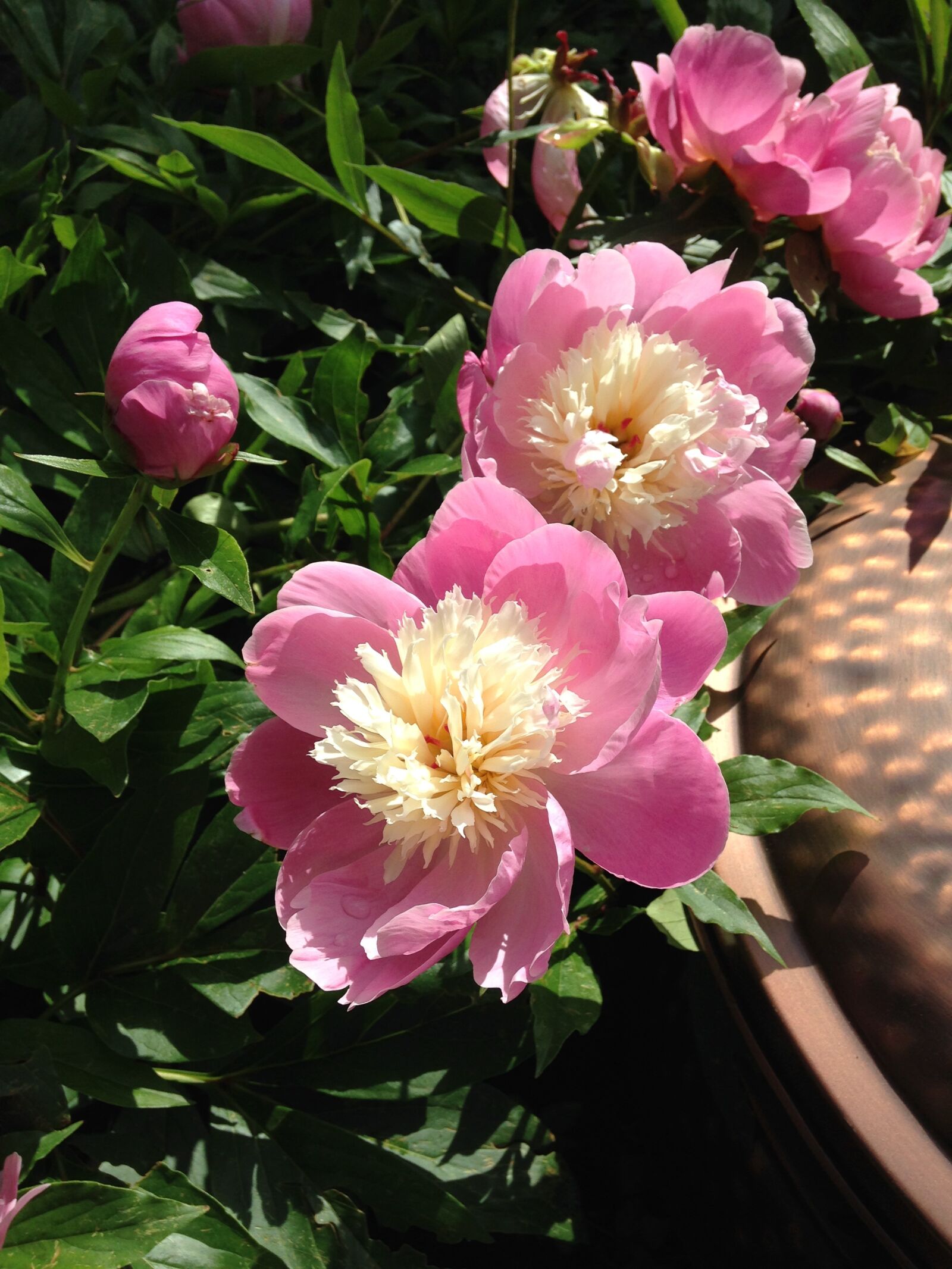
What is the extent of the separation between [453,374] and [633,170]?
257 mm

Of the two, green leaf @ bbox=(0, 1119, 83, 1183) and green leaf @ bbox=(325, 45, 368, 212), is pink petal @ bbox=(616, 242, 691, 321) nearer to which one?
green leaf @ bbox=(325, 45, 368, 212)

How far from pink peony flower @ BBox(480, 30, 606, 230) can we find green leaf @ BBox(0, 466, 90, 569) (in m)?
0.41

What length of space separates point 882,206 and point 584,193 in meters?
0.19

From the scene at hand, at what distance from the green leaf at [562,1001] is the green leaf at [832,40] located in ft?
2.19

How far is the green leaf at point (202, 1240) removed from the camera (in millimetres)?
495

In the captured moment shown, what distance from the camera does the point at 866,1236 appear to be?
1.66 feet

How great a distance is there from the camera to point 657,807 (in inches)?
15.4

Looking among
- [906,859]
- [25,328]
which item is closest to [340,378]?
[25,328]

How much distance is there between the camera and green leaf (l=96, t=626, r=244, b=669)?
1.82ft

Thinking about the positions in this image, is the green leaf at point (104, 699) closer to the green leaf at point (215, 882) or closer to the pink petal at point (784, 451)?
the green leaf at point (215, 882)

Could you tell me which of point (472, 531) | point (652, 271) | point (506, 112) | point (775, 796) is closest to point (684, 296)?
point (652, 271)

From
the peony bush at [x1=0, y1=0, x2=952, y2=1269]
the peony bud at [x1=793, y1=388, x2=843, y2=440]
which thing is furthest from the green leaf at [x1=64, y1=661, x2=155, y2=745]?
the peony bud at [x1=793, y1=388, x2=843, y2=440]

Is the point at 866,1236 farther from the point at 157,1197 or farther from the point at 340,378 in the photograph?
the point at 340,378

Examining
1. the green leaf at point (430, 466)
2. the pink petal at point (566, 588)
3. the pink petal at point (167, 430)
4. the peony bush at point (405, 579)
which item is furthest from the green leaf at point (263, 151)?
the pink petal at point (566, 588)
